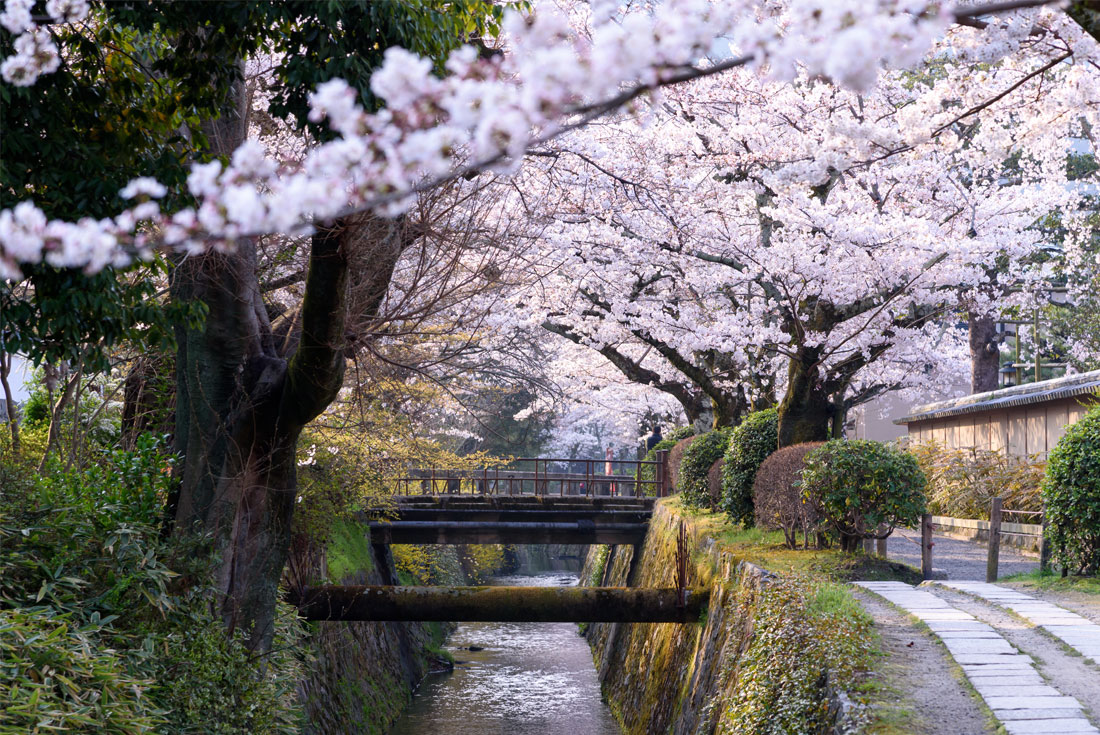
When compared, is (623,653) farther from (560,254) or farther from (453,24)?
(453,24)

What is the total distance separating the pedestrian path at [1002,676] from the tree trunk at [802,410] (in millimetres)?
4787

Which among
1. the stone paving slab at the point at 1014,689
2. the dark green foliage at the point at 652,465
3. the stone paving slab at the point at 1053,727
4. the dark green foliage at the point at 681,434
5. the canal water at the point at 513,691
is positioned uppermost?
the dark green foliage at the point at 681,434

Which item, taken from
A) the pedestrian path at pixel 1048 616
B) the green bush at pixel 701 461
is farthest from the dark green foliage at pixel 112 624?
the green bush at pixel 701 461

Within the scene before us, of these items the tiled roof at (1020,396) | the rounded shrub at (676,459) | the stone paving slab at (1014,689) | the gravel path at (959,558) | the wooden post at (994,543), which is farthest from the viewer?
the rounded shrub at (676,459)

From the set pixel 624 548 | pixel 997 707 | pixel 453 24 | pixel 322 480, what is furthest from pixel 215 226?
pixel 624 548

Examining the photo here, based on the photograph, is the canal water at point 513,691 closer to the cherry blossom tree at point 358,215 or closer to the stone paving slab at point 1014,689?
the cherry blossom tree at point 358,215

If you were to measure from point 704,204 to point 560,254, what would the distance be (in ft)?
11.0

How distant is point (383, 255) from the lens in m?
7.48

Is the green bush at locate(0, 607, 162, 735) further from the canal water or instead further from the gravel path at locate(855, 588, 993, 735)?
the canal water

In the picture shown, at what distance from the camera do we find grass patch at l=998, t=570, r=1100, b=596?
9006mm

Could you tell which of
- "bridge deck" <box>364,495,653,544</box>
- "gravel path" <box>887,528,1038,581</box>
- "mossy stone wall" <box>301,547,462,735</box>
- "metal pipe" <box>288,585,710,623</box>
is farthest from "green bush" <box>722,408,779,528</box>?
"bridge deck" <box>364,495,653,544</box>

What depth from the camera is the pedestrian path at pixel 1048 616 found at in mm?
6590

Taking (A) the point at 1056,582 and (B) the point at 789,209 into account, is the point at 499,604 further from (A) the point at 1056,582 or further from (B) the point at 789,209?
(B) the point at 789,209

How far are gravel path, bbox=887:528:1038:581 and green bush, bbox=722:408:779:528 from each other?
2088 mm
